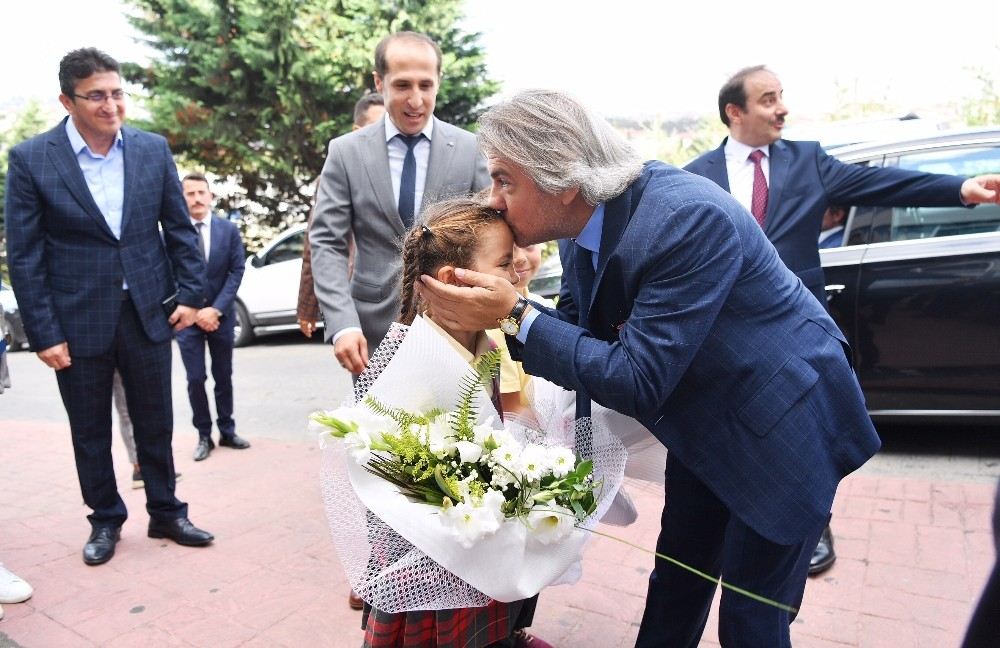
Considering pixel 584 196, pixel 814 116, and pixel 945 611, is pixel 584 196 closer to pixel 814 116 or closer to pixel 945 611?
pixel 945 611

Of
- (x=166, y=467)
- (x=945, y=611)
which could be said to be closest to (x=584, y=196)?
(x=945, y=611)

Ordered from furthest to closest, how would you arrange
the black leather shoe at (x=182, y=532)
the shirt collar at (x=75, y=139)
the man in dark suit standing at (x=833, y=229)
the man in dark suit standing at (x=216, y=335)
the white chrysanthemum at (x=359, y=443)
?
the man in dark suit standing at (x=216, y=335) → the man in dark suit standing at (x=833, y=229) → the black leather shoe at (x=182, y=532) → the shirt collar at (x=75, y=139) → the white chrysanthemum at (x=359, y=443)

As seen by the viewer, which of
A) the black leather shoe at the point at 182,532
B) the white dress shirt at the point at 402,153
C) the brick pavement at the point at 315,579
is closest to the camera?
the brick pavement at the point at 315,579

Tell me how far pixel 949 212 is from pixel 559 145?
144 inches

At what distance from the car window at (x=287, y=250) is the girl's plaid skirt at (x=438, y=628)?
9.80 meters

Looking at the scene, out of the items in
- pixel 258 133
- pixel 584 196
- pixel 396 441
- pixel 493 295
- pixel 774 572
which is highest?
pixel 584 196

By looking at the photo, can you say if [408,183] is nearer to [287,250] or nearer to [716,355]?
[716,355]

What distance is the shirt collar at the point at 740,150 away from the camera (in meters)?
3.52

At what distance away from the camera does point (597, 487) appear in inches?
76.6

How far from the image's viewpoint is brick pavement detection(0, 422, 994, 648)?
3.05 meters

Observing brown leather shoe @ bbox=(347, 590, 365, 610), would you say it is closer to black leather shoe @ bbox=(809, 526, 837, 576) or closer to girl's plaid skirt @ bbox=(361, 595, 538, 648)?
girl's plaid skirt @ bbox=(361, 595, 538, 648)

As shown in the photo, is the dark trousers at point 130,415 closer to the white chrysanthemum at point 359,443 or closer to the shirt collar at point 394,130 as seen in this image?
the shirt collar at point 394,130

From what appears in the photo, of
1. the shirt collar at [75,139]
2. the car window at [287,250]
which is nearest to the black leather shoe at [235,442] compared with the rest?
the shirt collar at [75,139]

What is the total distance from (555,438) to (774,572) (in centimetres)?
64
